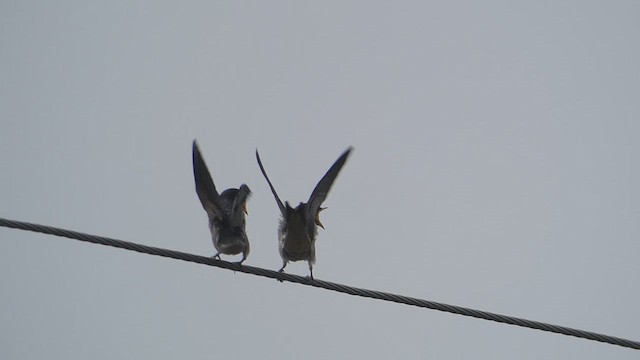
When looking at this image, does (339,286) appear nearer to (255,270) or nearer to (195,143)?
(255,270)

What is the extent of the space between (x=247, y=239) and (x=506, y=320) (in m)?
4.06

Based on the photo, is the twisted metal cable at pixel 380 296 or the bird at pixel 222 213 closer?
the twisted metal cable at pixel 380 296

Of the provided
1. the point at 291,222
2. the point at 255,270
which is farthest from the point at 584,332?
the point at 291,222

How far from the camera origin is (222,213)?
929 centimetres

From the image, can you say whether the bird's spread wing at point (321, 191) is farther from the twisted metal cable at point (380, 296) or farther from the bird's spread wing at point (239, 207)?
the twisted metal cable at point (380, 296)

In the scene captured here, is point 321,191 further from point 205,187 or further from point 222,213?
point 205,187

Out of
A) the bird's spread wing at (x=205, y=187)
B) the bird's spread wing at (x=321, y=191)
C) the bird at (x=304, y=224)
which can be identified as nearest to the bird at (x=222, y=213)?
the bird's spread wing at (x=205, y=187)

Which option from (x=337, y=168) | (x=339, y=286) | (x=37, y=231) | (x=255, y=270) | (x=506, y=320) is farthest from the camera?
(x=337, y=168)

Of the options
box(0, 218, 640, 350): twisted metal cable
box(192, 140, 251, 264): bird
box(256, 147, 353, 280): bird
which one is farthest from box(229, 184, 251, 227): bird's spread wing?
box(0, 218, 640, 350): twisted metal cable

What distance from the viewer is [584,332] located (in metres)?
5.52

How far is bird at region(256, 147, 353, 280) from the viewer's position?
8914 millimetres

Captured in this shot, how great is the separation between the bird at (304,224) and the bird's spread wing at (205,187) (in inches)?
27.1

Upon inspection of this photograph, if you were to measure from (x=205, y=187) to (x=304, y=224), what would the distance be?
1097mm

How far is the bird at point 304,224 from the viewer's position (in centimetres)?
891
